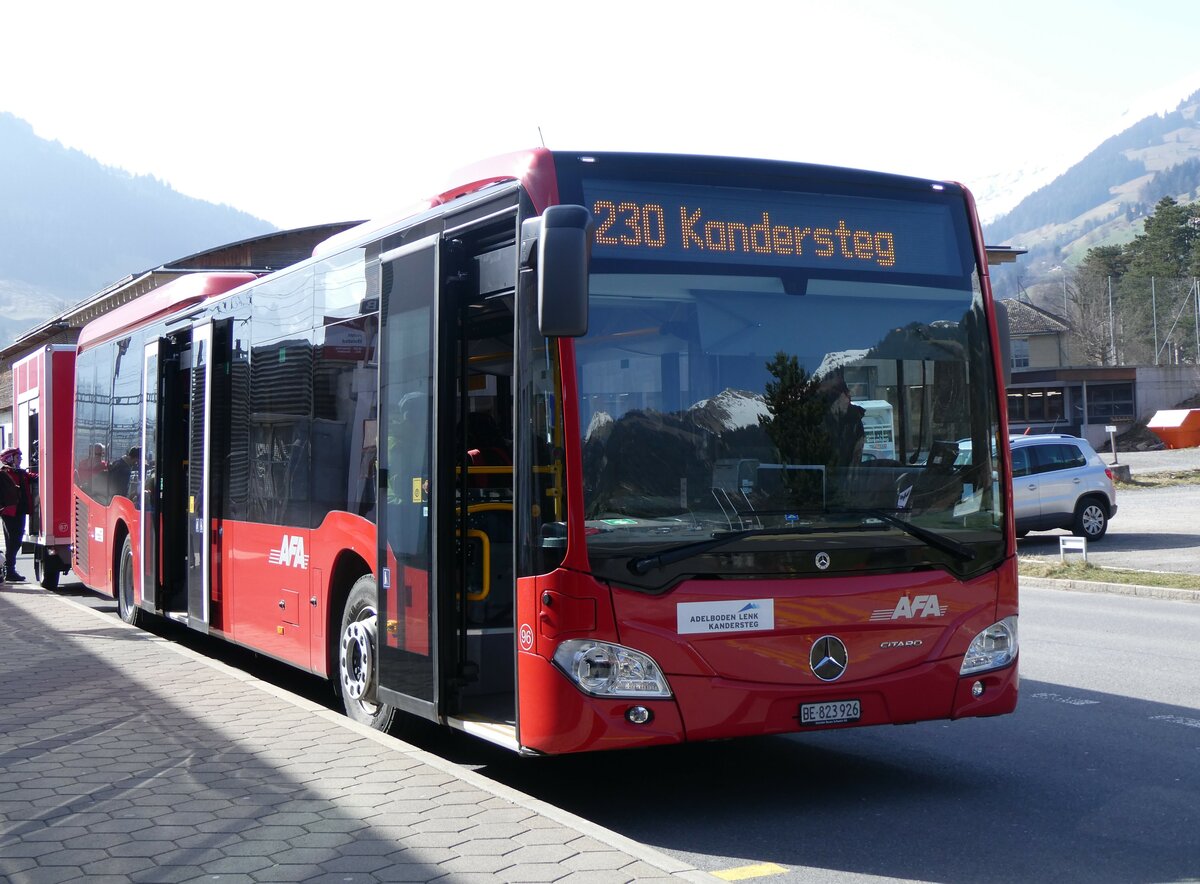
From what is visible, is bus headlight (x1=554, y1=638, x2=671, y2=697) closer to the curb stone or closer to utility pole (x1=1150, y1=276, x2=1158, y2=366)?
the curb stone

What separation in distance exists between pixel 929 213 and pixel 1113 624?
853 centimetres

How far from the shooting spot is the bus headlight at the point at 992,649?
7.06 metres

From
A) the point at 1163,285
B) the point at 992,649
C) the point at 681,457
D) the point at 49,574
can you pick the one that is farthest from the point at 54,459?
the point at 1163,285

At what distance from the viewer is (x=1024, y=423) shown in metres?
75.6

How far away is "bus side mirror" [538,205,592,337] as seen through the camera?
6047 mm

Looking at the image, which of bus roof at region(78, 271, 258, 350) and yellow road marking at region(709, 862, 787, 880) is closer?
yellow road marking at region(709, 862, 787, 880)

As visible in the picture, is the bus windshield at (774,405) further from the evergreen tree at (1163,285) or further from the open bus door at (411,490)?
the evergreen tree at (1163,285)

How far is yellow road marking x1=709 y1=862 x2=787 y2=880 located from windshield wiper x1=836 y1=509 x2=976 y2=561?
1.75 meters

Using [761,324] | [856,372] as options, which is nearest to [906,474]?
[856,372]

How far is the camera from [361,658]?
8.66 m

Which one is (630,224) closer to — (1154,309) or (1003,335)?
(1003,335)

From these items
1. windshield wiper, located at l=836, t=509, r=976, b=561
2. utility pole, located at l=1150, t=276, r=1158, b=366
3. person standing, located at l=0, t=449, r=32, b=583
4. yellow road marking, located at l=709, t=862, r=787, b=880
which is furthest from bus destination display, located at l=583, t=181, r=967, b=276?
utility pole, located at l=1150, t=276, r=1158, b=366

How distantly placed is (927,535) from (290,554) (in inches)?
189

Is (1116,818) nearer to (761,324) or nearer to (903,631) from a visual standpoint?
(903,631)
